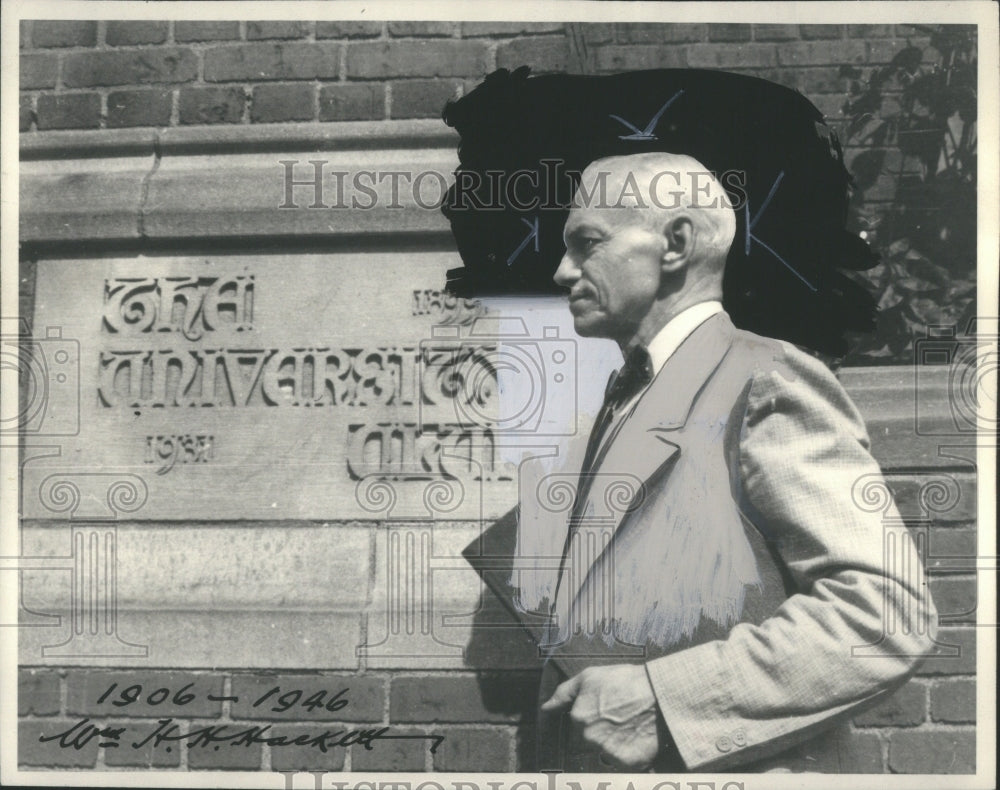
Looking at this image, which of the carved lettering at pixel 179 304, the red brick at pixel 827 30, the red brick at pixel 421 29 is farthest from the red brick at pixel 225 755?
the red brick at pixel 827 30

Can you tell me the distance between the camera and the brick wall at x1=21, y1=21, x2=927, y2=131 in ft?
11.3

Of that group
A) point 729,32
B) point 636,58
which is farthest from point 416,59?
point 729,32

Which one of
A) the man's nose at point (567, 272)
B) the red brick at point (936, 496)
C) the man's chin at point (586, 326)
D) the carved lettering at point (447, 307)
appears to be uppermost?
the man's nose at point (567, 272)

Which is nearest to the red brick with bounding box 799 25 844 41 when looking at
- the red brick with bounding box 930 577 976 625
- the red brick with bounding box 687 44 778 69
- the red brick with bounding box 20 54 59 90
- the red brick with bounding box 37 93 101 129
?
the red brick with bounding box 687 44 778 69

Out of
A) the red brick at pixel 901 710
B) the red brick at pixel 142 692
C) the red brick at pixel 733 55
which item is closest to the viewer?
the red brick at pixel 901 710

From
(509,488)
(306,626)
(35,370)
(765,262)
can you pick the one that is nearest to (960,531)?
(765,262)

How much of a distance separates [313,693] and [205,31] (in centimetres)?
179

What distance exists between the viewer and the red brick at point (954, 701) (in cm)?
327

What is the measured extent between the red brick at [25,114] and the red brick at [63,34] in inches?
6.0

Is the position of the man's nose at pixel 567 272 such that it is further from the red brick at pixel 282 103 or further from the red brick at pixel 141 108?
the red brick at pixel 141 108

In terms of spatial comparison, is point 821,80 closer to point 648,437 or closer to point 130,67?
point 648,437

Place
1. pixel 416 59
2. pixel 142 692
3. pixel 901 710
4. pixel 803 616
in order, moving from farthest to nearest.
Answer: pixel 416 59 < pixel 142 692 < pixel 901 710 < pixel 803 616

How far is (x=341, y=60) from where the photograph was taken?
348 centimetres

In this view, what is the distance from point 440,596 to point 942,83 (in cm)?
190
